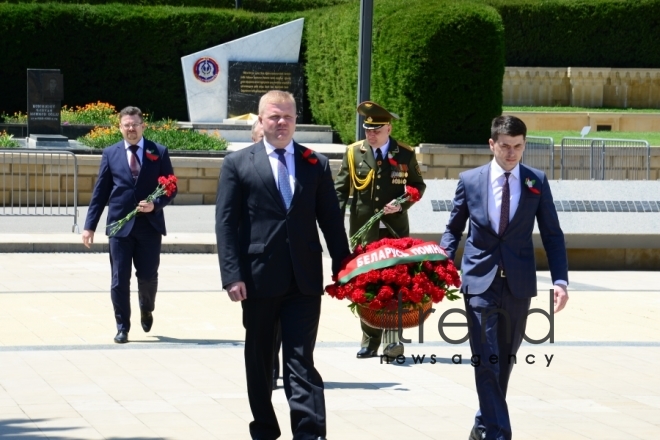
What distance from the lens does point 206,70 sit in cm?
2931

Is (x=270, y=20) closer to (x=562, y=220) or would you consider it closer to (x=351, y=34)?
(x=351, y=34)

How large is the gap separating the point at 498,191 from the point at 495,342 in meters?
0.78

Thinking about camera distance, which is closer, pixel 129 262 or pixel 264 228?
pixel 264 228

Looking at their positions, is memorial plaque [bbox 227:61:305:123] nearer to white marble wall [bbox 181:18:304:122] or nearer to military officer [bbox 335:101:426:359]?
white marble wall [bbox 181:18:304:122]

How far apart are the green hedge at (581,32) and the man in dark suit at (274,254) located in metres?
32.0

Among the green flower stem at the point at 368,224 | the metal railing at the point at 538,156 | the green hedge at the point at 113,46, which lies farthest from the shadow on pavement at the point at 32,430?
the green hedge at the point at 113,46

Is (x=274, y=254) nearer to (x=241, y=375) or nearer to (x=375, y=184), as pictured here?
(x=241, y=375)

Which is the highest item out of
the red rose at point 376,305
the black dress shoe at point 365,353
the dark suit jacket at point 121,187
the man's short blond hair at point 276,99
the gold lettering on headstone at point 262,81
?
the gold lettering on headstone at point 262,81

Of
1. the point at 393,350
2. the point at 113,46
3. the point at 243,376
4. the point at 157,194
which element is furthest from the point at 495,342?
the point at 113,46

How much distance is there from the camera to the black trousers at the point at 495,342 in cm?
614

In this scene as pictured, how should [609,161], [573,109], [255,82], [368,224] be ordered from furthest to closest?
[573,109] → [255,82] → [609,161] → [368,224]

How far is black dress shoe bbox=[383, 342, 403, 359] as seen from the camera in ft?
29.1

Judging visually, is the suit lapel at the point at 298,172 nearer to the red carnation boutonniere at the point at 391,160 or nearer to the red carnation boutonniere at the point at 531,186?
the red carnation boutonniere at the point at 531,186

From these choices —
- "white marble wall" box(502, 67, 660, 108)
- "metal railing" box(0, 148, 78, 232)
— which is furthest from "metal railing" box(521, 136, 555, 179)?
"white marble wall" box(502, 67, 660, 108)
